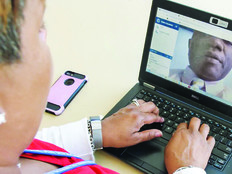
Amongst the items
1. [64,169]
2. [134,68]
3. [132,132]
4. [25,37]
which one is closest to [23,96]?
[25,37]

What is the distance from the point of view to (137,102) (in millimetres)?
901

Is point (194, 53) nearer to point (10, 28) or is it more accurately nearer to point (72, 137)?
point (72, 137)

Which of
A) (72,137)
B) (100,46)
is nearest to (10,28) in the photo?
(72,137)

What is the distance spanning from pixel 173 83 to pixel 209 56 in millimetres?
134

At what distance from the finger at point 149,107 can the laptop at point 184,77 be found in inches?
1.1

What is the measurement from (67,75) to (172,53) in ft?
1.17

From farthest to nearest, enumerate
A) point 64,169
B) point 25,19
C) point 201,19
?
1. point 201,19
2. point 64,169
3. point 25,19

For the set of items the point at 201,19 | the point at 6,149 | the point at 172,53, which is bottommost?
the point at 6,149

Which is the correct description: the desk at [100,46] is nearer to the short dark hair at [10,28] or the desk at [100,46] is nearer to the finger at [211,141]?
the finger at [211,141]

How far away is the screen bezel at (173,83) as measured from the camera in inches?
31.1

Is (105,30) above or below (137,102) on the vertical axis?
above

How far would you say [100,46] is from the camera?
3.79ft

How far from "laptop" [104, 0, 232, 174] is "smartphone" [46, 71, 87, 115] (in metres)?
0.14

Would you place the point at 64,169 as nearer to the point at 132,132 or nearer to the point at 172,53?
the point at 132,132
